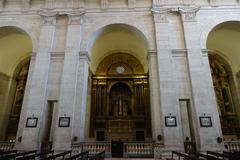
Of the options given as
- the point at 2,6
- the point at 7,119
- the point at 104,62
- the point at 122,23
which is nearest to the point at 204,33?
the point at 122,23

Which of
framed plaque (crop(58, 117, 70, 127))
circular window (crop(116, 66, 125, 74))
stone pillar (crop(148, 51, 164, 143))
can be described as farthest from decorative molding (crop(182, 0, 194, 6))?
framed plaque (crop(58, 117, 70, 127))

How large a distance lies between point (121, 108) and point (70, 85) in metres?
7.66

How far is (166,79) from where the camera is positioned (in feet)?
36.2

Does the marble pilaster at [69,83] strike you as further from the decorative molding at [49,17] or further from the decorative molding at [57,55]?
the decorative molding at [49,17]

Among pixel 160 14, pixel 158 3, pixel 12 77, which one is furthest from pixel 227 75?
pixel 12 77

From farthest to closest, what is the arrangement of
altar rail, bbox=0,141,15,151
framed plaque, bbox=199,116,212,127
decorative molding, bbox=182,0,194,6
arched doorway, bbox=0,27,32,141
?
arched doorway, bbox=0,27,32,141, decorative molding, bbox=182,0,194,6, altar rail, bbox=0,141,15,151, framed plaque, bbox=199,116,212,127

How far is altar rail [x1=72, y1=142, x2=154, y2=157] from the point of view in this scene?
9.89 meters

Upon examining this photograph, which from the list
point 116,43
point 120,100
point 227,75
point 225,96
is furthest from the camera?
point 120,100

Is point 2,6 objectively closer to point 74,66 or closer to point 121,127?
point 74,66

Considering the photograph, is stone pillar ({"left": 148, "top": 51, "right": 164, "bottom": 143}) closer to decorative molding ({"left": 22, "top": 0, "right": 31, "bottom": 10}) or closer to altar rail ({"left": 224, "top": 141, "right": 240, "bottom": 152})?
altar rail ({"left": 224, "top": 141, "right": 240, "bottom": 152})

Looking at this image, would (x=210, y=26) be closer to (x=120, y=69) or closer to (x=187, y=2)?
(x=187, y=2)

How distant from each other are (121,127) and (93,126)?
8.67 feet

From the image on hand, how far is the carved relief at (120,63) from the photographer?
1875cm

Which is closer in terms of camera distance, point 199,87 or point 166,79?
point 199,87
